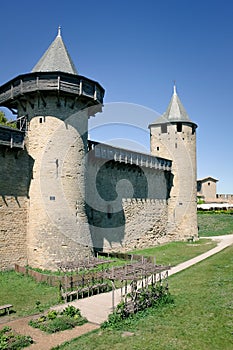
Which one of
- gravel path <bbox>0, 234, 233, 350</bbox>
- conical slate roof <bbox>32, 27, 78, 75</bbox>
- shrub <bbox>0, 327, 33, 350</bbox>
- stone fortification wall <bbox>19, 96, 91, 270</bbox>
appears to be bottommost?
gravel path <bbox>0, 234, 233, 350</bbox>

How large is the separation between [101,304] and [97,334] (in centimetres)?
255

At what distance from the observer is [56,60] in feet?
52.9

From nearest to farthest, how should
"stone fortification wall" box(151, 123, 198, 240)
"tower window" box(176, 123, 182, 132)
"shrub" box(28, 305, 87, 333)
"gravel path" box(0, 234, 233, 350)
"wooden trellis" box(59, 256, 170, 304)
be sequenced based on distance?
"gravel path" box(0, 234, 233, 350) → "shrub" box(28, 305, 87, 333) → "wooden trellis" box(59, 256, 170, 304) → "stone fortification wall" box(151, 123, 198, 240) → "tower window" box(176, 123, 182, 132)

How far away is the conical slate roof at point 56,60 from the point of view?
51.8ft

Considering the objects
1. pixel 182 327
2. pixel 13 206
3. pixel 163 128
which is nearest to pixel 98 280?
pixel 13 206

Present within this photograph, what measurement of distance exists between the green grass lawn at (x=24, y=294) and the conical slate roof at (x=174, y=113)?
18.3 metres

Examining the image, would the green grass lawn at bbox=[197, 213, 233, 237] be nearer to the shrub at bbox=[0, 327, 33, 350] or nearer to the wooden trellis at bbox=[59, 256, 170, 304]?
the wooden trellis at bbox=[59, 256, 170, 304]

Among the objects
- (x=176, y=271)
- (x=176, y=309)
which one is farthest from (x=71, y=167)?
(x=176, y=309)

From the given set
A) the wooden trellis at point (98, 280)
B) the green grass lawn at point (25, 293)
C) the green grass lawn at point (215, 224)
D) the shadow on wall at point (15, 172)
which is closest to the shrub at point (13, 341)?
the green grass lawn at point (25, 293)

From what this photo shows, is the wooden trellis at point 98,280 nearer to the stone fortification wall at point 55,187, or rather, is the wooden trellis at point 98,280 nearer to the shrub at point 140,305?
the shrub at point 140,305

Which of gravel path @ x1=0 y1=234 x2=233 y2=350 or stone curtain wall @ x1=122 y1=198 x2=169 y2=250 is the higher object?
stone curtain wall @ x1=122 y1=198 x2=169 y2=250

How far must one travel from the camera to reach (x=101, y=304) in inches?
414

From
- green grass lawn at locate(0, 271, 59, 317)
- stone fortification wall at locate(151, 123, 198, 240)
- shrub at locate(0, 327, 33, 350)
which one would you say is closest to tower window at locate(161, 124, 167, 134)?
stone fortification wall at locate(151, 123, 198, 240)

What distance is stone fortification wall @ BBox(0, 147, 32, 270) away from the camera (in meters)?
14.7
